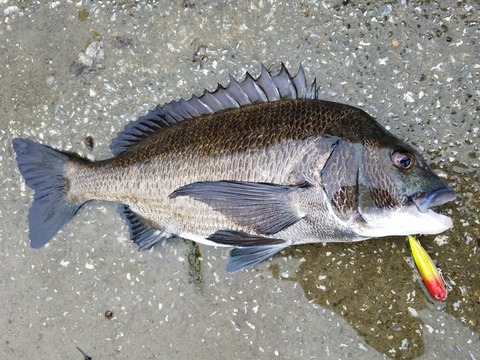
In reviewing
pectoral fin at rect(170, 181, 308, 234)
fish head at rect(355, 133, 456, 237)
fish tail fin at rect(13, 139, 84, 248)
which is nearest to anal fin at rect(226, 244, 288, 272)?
pectoral fin at rect(170, 181, 308, 234)

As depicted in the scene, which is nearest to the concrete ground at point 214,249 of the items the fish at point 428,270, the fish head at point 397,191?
the fish at point 428,270

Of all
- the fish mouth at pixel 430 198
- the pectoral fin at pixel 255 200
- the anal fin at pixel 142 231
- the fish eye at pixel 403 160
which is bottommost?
the anal fin at pixel 142 231

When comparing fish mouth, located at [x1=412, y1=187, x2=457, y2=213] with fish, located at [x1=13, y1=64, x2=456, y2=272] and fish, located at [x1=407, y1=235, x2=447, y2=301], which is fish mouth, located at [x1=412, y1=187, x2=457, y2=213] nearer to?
fish, located at [x1=13, y1=64, x2=456, y2=272]

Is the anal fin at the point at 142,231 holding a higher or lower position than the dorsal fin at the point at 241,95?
lower

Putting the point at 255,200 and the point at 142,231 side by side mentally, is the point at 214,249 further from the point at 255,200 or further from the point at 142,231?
the point at 255,200

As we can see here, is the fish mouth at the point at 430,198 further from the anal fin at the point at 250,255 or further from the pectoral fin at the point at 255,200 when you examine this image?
the anal fin at the point at 250,255
